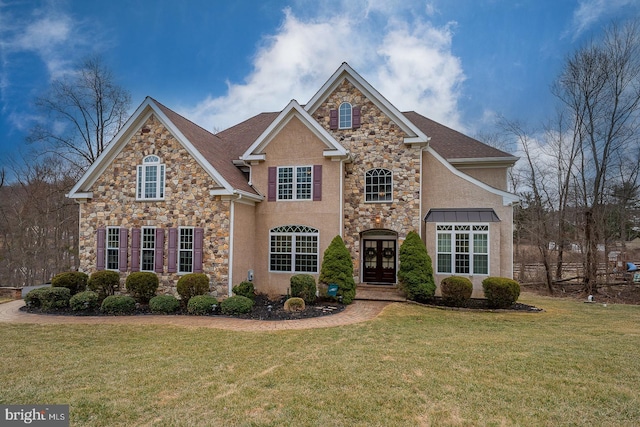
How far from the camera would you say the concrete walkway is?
33.3ft

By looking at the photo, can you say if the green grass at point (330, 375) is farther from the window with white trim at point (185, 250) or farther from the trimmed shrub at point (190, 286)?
the window with white trim at point (185, 250)

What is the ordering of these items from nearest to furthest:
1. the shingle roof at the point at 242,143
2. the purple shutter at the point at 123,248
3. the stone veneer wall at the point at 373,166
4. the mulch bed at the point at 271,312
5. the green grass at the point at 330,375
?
the green grass at the point at 330,375, the mulch bed at the point at 271,312, the purple shutter at the point at 123,248, the shingle roof at the point at 242,143, the stone veneer wall at the point at 373,166

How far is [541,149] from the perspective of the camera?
75.0 ft

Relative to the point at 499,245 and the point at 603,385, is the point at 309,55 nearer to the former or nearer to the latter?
the point at 499,245

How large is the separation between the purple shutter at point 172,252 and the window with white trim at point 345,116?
8.53 m

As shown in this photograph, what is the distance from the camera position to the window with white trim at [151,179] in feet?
46.6

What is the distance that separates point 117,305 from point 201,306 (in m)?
2.86

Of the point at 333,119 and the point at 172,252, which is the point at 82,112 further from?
the point at 333,119

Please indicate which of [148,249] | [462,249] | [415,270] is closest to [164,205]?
[148,249]

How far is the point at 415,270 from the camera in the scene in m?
13.7

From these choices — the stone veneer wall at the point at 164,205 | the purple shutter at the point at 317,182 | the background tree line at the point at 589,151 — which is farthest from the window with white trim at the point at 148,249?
the background tree line at the point at 589,151

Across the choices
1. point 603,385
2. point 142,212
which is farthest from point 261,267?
point 603,385

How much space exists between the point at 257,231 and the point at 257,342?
24.8 ft

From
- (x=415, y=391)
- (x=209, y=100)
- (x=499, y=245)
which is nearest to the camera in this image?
(x=415, y=391)
